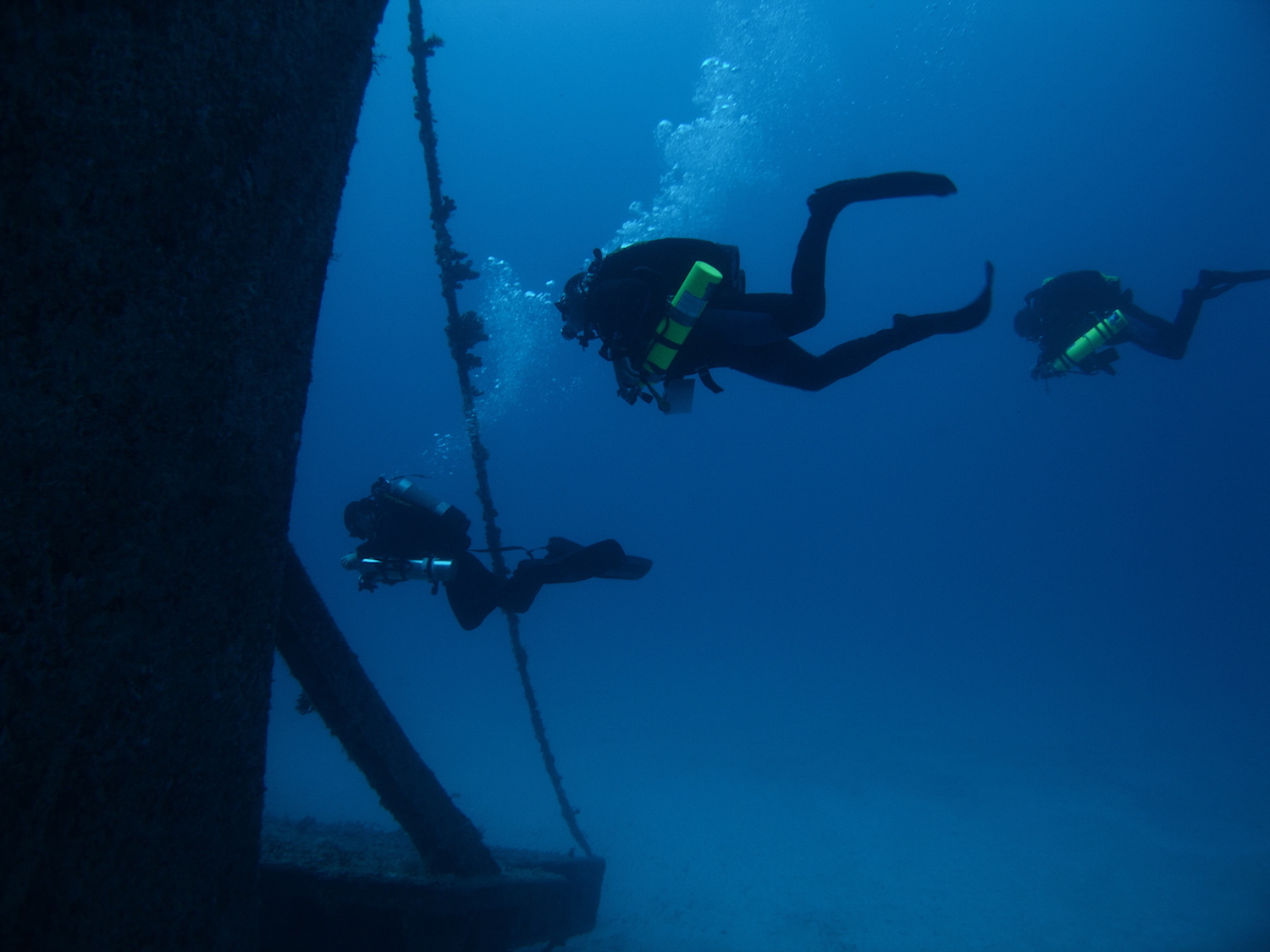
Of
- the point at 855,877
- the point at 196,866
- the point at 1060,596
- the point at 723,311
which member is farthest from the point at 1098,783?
the point at 1060,596

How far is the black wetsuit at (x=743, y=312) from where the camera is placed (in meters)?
3.28

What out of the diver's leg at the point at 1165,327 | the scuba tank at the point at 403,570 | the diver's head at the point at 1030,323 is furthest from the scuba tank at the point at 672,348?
the diver's leg at the point at 1165,327

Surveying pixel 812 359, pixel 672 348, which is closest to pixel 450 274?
pixel 672 348

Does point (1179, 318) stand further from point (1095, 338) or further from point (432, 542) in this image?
point (432, 542)

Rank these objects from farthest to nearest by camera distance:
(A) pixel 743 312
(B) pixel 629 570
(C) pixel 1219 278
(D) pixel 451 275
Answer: (C) pixel 1219 278, (D) pixel 451 275, (B) pixel 629 570, (A) pixel 743 312

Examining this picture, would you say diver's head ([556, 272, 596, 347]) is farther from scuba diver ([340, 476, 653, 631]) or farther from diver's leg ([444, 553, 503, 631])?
diver's leg ([444, 553, 503, 631])

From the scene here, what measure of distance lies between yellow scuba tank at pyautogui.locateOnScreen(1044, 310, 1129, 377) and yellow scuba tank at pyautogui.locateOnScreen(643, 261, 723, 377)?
7.76 metres

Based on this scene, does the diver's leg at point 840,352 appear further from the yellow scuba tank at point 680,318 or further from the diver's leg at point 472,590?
the diver's leg at point 472,590

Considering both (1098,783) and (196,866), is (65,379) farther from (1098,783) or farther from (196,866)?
(1098,783)

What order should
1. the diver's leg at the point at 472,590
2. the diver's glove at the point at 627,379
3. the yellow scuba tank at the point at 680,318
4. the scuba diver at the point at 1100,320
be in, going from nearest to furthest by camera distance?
the yellow scuba tank at the point at 680,318
the diver's glove at the point at 627,379
the diver's leg at the point at 472,590
the scuba diver at the point at 1100,320

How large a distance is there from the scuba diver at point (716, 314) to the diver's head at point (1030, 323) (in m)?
6.42

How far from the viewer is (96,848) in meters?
1.31

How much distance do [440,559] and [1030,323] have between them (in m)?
9.70

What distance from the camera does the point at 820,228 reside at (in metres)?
3.19
